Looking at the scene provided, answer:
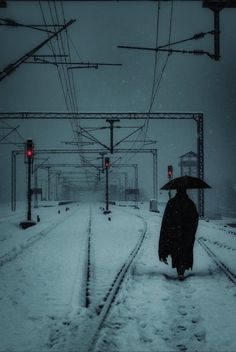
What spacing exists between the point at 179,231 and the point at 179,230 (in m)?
0.02

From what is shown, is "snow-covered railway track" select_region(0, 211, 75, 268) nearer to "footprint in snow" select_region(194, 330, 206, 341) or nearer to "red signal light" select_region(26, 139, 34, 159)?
"red signal light" select_region(26, 139, 34, 159)

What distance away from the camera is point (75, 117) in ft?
96.5

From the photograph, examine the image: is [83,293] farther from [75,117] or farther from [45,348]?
[75,117]

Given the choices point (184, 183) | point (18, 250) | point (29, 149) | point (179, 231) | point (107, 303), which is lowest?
point (18, 250)

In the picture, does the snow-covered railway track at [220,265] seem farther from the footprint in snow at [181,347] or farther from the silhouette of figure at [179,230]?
the footprint in snow at [181,347]

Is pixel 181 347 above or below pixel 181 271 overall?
below

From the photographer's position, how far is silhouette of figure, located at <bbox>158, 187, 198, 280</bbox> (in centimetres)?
838

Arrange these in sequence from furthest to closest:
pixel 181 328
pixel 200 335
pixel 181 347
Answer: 1. pixel 181 328
2. pixel 200 335
3. pixel 181 347

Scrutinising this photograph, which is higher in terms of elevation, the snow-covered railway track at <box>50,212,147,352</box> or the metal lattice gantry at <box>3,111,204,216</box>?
the metal lattice gantry at <box>3,111,204,216</box>

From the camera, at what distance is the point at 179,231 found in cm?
→ 841

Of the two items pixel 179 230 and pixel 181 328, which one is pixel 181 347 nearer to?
pixel 181 328

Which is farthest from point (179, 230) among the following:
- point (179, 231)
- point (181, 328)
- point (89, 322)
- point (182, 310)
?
point (89, 322)

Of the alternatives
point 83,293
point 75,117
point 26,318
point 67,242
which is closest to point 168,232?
point 83,293

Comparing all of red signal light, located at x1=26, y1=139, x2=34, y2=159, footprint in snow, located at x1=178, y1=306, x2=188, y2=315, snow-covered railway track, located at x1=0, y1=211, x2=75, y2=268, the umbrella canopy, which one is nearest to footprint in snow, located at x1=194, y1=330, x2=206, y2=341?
footprint in snow, located at x1=178, y1=306, x2=188, y2=315
